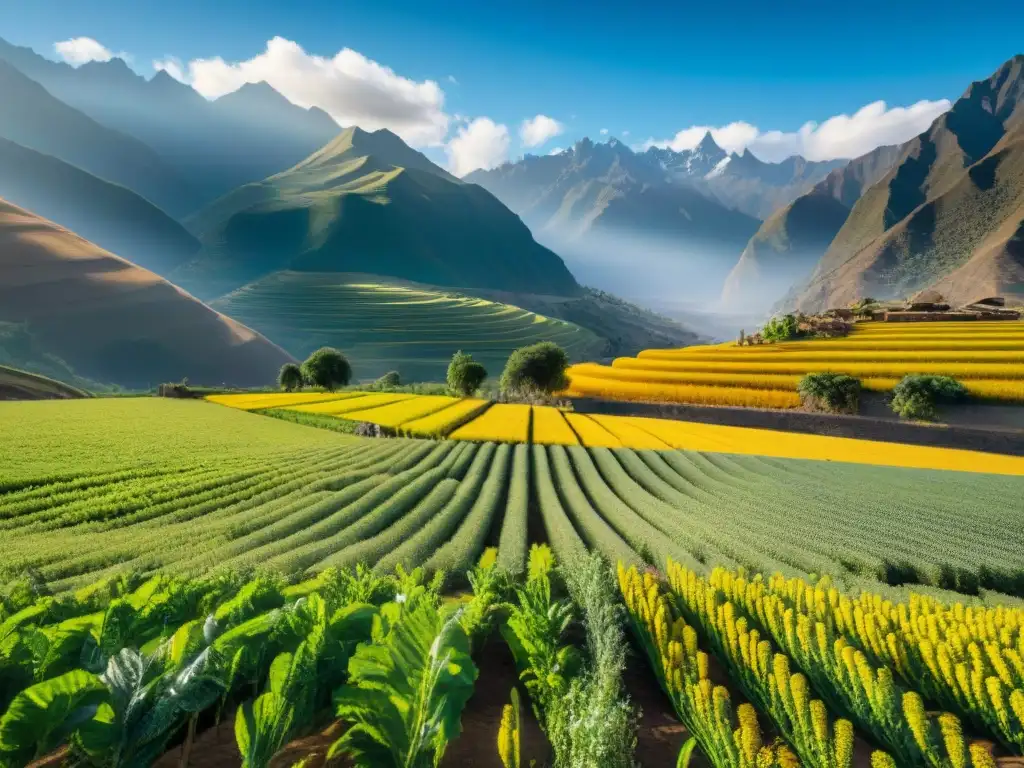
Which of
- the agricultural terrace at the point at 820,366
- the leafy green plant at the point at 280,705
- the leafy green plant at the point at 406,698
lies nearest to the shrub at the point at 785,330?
the agricultural terrace at the point at 820,366

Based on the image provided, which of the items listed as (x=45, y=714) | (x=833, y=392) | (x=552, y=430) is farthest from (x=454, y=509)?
(x=833, y=392)

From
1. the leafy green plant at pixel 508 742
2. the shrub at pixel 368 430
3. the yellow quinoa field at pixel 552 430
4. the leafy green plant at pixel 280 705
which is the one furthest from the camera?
the shrub at pixel 368 430

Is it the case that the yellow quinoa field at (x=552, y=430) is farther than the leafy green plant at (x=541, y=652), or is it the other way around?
the yellow quinoa field at (x=552, y=430)

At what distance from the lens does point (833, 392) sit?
35.0 meters

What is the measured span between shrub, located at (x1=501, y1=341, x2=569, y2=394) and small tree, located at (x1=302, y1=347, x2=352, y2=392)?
25740mm

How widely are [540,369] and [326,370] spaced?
2993cm

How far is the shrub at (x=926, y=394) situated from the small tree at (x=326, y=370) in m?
58.3

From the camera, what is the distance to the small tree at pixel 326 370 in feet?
210

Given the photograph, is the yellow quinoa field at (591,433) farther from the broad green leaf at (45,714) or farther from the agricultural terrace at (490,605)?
the broad green leaf at (45,714)

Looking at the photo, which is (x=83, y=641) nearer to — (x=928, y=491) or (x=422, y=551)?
(x=422, y=551)

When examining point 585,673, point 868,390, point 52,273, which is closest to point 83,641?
point 585,673

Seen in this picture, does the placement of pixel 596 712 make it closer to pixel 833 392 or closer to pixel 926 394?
pixel 833 392

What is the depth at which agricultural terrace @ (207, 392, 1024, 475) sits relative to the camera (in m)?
28.3

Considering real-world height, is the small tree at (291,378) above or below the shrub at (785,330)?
below
